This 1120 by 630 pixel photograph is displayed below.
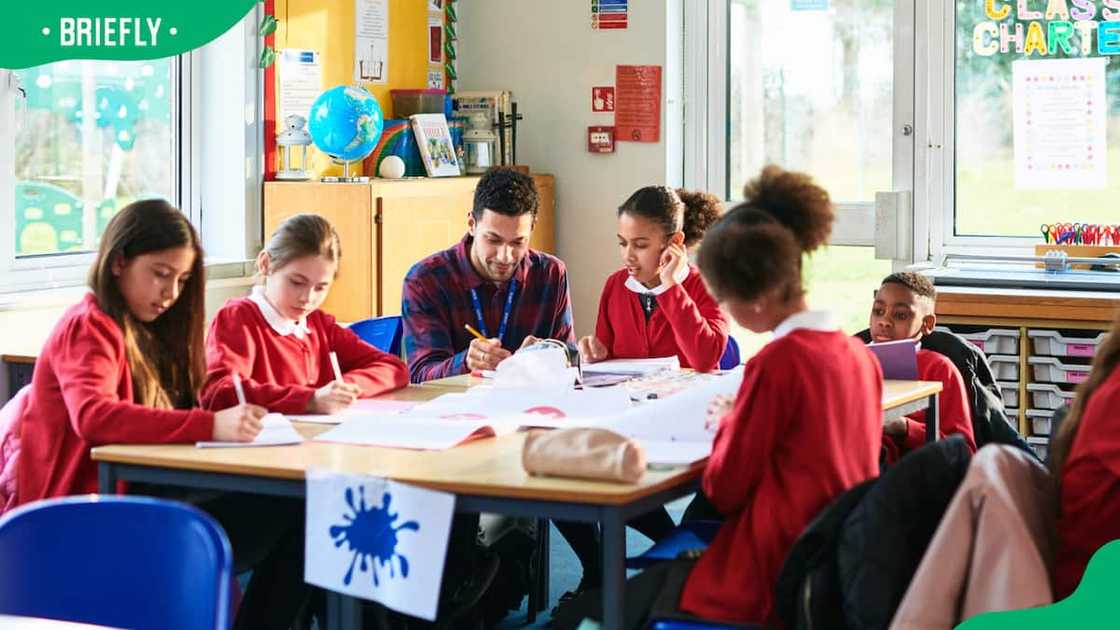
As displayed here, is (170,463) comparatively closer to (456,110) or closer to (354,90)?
(354,90)

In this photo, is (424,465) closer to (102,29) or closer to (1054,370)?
(102,29)

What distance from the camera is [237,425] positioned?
2.46m

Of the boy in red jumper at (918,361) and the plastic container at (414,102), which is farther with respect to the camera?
the plastic container at (414,102)

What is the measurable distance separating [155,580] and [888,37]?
4.15 m

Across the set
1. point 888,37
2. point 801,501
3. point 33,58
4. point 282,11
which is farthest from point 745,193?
point 888,37

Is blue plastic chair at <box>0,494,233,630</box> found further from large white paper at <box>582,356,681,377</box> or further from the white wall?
the white wall

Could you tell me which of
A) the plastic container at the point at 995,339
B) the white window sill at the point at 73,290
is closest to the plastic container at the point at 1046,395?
the plastic container at the point at 995,339

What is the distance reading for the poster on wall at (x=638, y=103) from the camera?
5625mm

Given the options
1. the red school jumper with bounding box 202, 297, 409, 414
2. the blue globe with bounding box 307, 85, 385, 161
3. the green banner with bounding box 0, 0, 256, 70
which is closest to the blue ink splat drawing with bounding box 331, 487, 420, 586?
the red school jumper with bounding box 202, 297, 409, 414

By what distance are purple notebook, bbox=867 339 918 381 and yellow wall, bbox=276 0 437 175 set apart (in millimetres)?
2478

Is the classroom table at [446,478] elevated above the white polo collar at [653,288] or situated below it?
below

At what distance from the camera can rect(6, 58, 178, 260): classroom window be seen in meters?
4.16

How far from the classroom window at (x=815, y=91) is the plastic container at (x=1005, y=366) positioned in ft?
3.85

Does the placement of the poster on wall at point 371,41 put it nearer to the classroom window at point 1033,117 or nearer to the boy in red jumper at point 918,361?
the classroom window at point 1033,117
